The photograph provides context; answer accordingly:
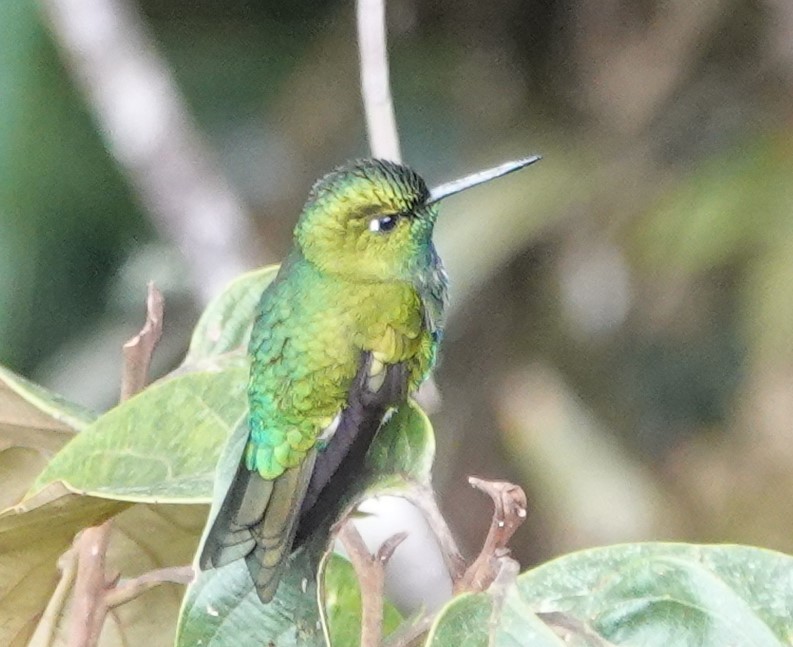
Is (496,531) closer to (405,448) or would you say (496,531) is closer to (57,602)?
(405,448)

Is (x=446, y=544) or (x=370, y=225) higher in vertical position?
(x=370, y=225)

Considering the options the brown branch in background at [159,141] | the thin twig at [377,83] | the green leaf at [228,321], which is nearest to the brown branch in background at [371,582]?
the green leaf at [228,321]

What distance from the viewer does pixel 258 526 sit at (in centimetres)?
63

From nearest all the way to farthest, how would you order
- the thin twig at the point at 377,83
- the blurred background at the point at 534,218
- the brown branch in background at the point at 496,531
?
the brown branch in background at the point at 496,531, the thin twig at the point at 377,83, the blurred background at the point at 534,218

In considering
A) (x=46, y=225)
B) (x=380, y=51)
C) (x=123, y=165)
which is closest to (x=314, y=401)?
(x=380, y=51)

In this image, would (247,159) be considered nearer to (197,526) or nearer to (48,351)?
(48,351)

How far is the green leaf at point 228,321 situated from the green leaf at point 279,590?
14 centimetres

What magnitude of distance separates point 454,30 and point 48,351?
84 centimetres

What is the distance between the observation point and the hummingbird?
634mm

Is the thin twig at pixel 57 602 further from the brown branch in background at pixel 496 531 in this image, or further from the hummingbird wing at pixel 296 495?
the brown branch in background at pixel 496 531

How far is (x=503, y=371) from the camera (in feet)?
5.99

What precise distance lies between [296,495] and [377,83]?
472 millimetres

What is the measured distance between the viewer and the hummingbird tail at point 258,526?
60 centimetres

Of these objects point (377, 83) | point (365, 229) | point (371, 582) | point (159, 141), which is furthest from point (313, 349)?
point (159, 141)
